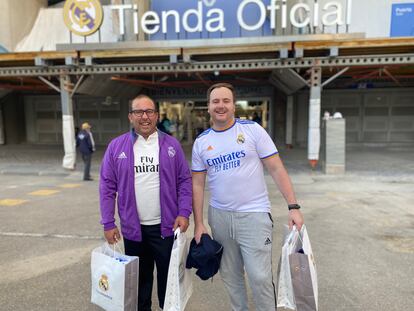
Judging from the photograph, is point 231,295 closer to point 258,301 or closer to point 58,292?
point 258,301

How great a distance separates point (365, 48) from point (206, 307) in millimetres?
8571

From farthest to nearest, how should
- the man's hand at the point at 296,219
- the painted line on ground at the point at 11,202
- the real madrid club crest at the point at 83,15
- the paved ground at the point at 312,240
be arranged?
the real madrid club crest at the point at 83,15, the painted line on ground at the point at 11,202, the paved ground at the point at 312,240, the man's hand at the point at 296,219

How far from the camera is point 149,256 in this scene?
8.58 ft

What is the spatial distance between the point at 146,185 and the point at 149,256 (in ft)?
2.07

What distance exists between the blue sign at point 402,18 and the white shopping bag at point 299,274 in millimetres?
16337

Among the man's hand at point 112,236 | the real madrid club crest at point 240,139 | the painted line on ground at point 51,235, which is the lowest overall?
the painted line on ground at point 51,235

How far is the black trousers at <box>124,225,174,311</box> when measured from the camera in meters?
2.46

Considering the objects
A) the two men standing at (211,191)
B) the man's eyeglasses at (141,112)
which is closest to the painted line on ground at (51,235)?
the two men standing at (211,191)

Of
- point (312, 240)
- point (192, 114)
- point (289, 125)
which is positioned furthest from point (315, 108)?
point (192, 114)

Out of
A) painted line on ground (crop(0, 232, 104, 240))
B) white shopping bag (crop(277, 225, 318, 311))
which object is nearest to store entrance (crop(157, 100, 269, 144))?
painted line on ground (crop(0, 232, 104, 240))

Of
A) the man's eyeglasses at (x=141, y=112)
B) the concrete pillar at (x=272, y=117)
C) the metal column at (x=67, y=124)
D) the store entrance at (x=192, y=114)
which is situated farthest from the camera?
the store entrance at (x=192, y=114)

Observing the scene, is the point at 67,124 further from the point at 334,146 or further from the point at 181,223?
the point at 181,223

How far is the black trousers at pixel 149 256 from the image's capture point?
2.46 m

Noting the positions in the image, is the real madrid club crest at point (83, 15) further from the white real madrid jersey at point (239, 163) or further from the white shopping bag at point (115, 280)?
the white shopping bag at point (115, 280)
